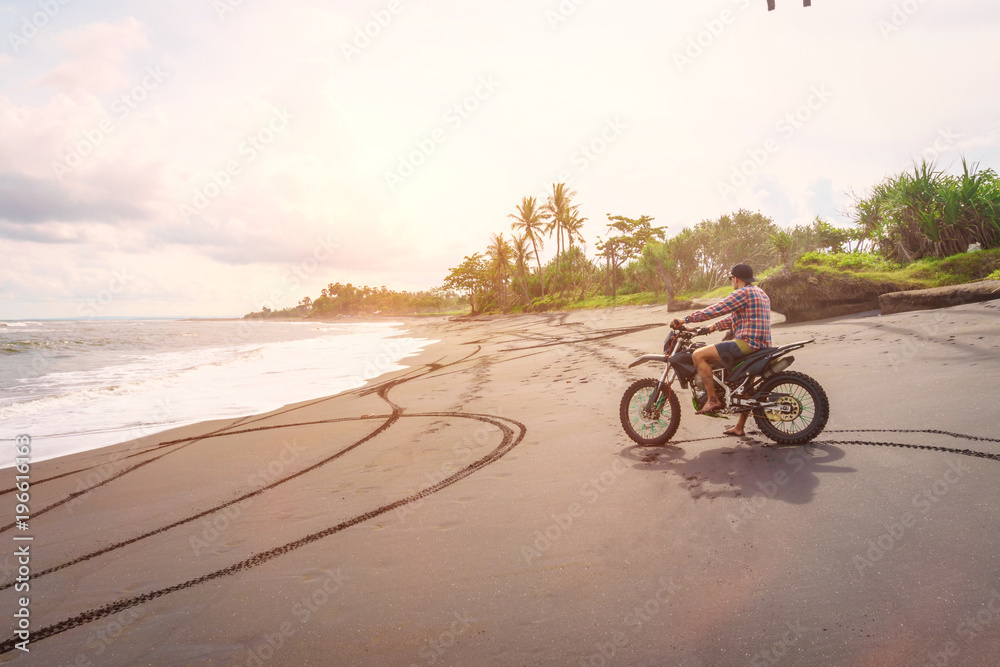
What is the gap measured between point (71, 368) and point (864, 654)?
2529 centimetres

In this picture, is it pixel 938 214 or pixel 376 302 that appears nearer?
pixel 938 214

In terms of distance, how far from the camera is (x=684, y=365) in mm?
5254

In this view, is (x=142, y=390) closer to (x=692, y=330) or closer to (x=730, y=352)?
(x=692, y=330)

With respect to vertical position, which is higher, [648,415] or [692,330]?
[692,330]

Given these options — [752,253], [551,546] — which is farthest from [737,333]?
[752,253]

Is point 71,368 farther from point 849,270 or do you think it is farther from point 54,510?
point 849,270

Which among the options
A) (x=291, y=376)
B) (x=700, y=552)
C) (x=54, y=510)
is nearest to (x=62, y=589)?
(x=54, y=510)

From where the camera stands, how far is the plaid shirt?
4988mm

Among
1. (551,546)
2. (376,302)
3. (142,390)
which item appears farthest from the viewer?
(376,302)

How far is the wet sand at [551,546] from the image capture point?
2.42m

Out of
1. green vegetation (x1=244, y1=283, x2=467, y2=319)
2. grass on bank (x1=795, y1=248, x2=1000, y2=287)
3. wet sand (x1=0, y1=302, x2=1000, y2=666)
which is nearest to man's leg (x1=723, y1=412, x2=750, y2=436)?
wet sand (x1=0, y1=302, x2=1000, y2=666)

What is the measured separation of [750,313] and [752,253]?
4443cm

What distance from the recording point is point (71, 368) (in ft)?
62.8

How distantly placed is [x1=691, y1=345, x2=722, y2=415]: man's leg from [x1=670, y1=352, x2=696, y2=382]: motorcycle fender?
0.07m
